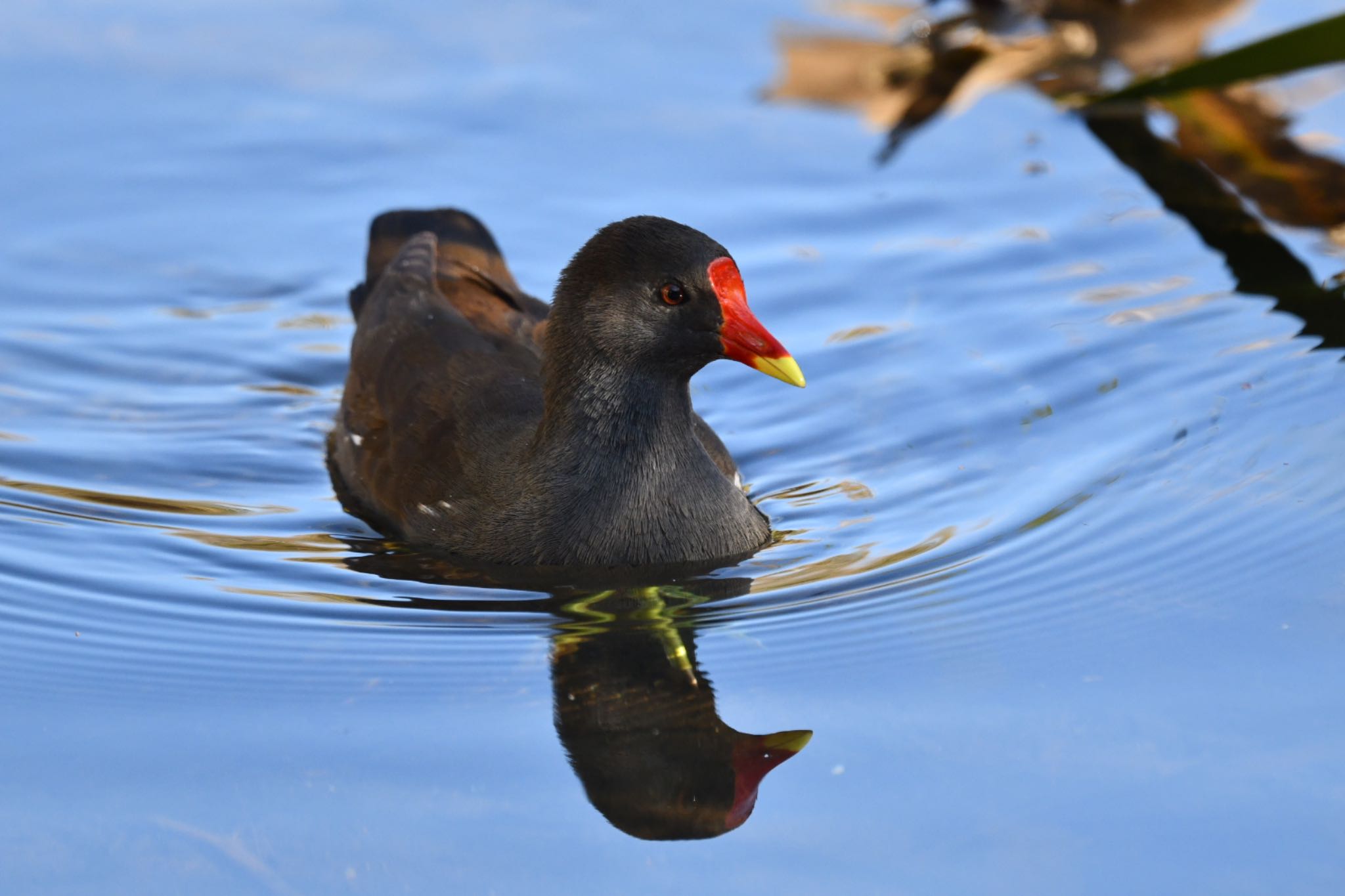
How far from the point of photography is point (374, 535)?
584 centimetres

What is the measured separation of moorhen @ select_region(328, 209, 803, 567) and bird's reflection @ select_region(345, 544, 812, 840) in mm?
128

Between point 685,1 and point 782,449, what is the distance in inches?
190

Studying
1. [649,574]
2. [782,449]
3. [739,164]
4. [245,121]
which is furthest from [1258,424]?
[245,121]

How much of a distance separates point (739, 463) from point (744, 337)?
1.36 metres

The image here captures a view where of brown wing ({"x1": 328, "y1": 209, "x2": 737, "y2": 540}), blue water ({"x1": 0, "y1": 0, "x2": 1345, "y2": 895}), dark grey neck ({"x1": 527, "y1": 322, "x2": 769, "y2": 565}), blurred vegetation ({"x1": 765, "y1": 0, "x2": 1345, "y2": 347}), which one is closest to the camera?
blue water ({"x1": 0, "y1": 0, "x2": 1345, "y2": 895})

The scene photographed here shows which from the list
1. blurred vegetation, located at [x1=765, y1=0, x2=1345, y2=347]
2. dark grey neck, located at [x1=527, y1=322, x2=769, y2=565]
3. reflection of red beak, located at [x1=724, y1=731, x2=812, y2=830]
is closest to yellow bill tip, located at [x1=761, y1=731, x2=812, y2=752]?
reflection of red beak, located at [x1=724, y1=731, x2=812, y2=830]

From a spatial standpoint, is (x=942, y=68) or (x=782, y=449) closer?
(x=782, y=449)

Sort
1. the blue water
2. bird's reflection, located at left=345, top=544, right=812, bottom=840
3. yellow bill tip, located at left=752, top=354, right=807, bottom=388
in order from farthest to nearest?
yellow bill tip, located at left=752, top=354, right=807, bottom=388 < bird's reflection, located at left=345, top=544, right=812, bottom=840 < the blue water

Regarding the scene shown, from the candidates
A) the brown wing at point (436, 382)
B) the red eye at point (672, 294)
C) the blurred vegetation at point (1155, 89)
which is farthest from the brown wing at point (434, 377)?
the blurred vegetation at point (1155, 89)

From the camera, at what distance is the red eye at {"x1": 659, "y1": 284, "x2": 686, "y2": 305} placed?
5133mm

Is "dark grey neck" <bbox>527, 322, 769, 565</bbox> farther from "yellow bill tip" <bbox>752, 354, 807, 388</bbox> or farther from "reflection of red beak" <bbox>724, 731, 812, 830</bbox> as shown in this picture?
"reflection of red beak" <bbox>724, 731, 812, 830</bbox>

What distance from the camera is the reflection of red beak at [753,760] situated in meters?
3.94

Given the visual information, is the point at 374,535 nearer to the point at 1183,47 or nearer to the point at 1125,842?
the point at 1125,842

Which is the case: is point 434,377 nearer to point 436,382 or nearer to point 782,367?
point 436,382
